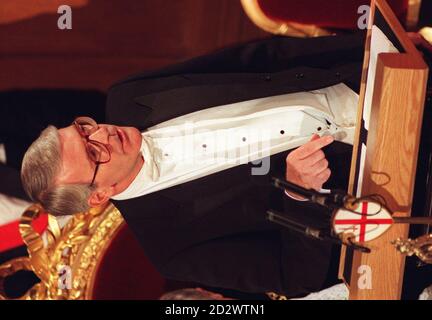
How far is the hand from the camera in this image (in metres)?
1.63

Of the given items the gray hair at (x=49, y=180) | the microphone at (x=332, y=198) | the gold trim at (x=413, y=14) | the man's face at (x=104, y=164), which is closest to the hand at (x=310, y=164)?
the microphone at (x=332, y=198)

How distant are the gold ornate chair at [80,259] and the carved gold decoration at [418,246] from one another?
0.91 meters

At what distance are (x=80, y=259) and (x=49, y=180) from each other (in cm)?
29

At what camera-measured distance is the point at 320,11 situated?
6.97 feet

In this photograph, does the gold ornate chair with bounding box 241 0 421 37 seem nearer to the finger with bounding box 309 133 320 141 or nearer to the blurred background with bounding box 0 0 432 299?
the blurred background with bounding box 0 0 432 299

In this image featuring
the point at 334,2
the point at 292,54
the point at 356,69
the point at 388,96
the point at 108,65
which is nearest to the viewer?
the point at 388,96

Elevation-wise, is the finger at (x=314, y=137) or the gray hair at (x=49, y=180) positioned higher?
the finger at (x=314, y=137)

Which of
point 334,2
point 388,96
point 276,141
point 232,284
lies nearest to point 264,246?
point 232,284

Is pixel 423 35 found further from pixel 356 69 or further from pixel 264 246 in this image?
pixel 264 246

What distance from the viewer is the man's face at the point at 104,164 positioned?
5.82 feet

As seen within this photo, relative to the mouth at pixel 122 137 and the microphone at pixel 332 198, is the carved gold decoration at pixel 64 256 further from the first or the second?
the microphone at pixel 332 198

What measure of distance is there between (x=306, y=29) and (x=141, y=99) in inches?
23.6

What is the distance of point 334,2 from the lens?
6.94 feet
